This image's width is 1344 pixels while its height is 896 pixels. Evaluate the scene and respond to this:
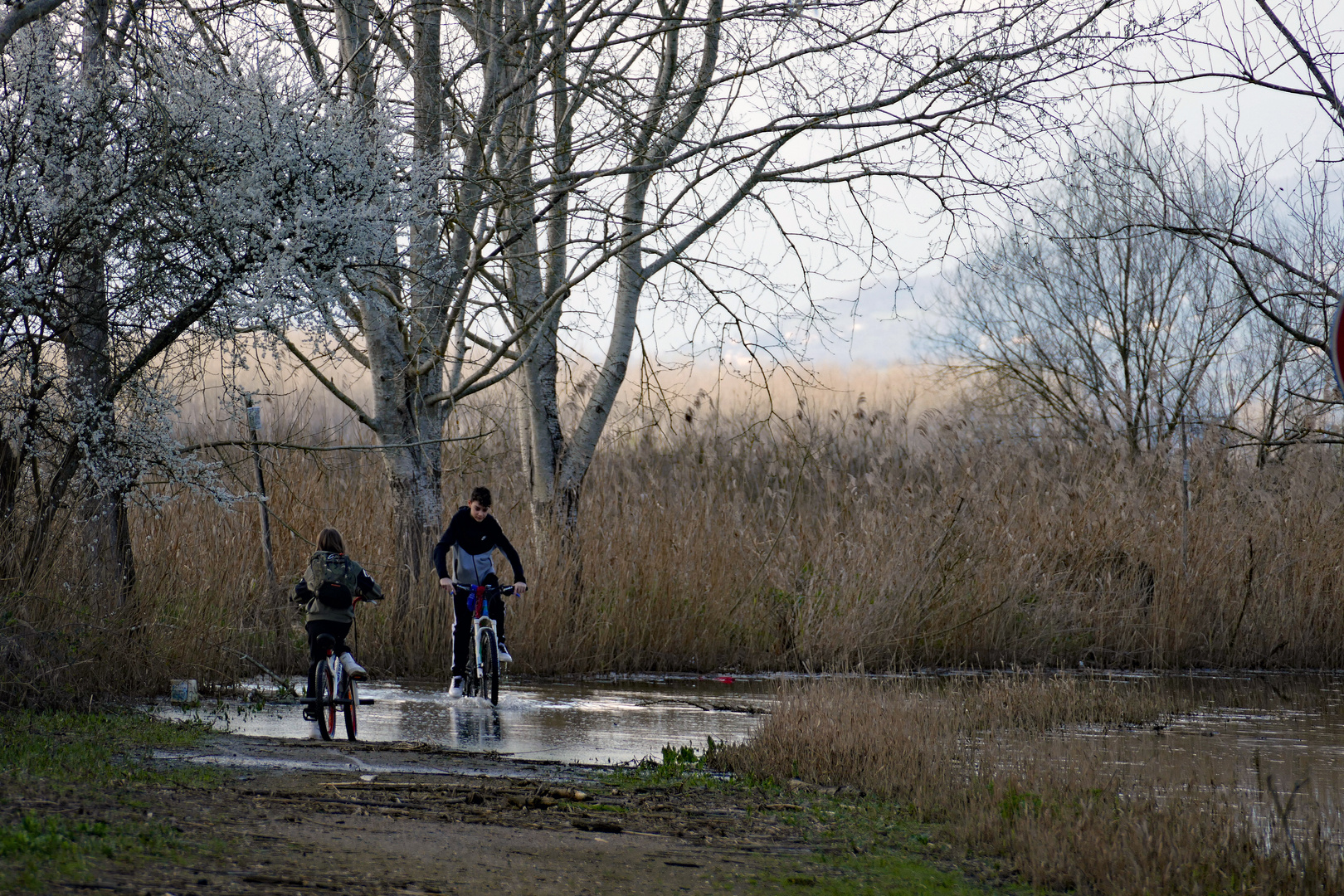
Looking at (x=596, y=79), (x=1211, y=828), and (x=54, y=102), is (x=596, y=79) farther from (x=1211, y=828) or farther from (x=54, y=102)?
(x=1211, y=828)

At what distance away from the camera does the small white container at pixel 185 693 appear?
11.3m

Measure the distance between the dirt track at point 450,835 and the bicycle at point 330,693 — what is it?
53.3 inches

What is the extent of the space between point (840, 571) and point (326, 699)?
7.61 meters

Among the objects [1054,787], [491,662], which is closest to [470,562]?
[491,662]

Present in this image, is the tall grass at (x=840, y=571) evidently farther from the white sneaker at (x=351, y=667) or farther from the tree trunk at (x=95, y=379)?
the white sneaker at (x=351, y=667)

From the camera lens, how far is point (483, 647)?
1216 centimetres

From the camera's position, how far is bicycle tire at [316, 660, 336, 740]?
9.84m

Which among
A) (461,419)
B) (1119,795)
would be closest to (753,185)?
(461,419)

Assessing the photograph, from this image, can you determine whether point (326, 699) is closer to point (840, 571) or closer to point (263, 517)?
point (263, 517)

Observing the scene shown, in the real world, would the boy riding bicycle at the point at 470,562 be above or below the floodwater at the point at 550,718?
above

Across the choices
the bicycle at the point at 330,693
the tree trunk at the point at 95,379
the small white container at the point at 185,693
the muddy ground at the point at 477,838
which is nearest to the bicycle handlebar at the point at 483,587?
the bicycle at the point at 330,693

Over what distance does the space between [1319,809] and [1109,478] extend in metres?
11.0

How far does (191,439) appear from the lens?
17094mm

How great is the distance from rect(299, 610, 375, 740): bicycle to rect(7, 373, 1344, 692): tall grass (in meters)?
2.86
